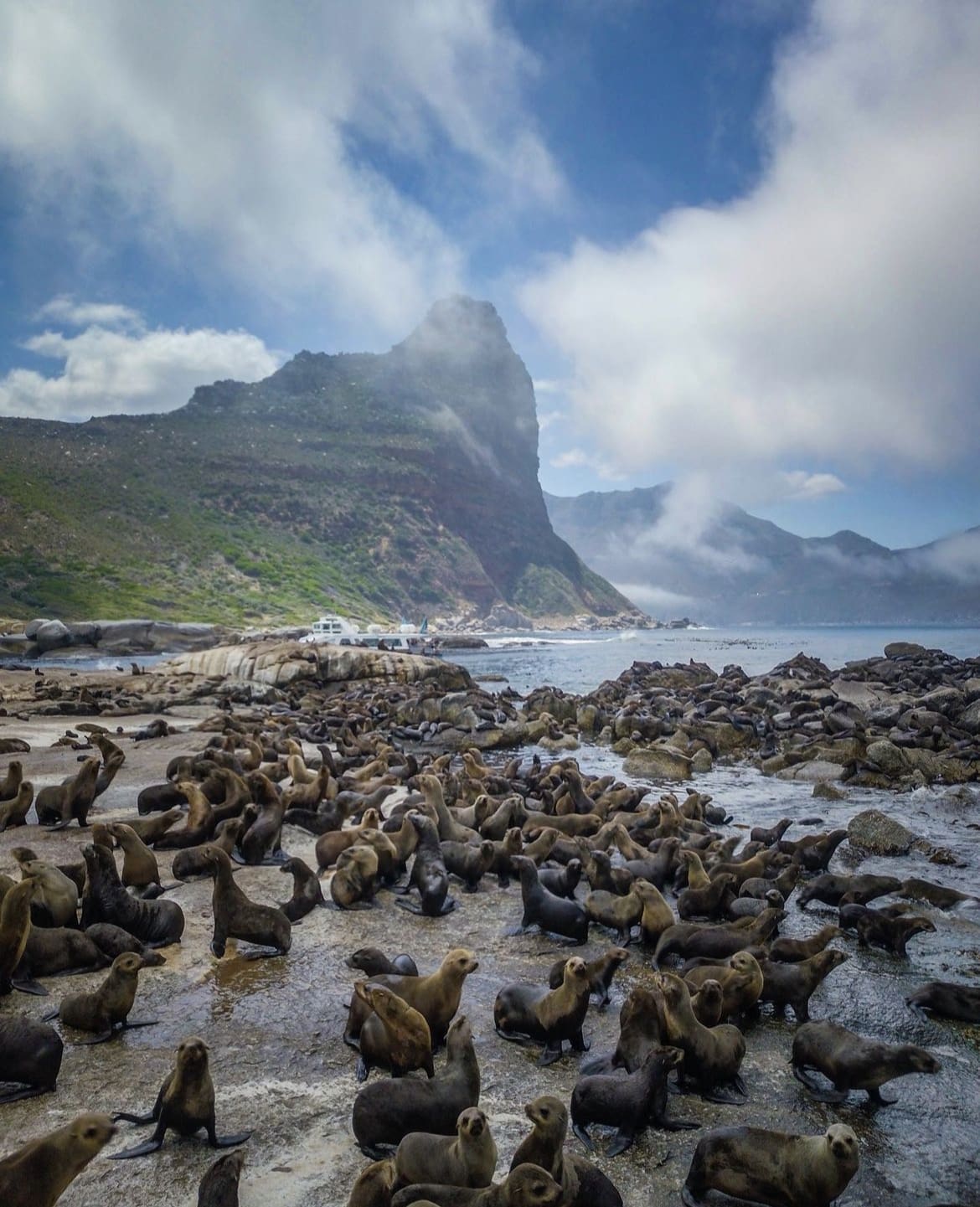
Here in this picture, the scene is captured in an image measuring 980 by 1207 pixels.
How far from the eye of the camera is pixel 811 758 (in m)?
17.0

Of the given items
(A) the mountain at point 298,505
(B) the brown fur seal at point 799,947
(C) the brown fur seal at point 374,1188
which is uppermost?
(A) the mountain at point 298,505

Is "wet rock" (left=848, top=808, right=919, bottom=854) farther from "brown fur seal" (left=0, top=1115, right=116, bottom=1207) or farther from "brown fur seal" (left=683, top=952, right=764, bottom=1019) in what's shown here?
"brown fur seal" (left=0, top=1115, right=116, bottom=1207)

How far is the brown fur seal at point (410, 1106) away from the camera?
3799 mm

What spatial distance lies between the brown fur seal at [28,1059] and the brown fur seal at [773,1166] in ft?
10.8

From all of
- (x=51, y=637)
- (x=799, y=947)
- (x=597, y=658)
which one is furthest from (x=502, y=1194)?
(x=597, y=658)

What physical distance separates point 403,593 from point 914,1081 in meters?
118

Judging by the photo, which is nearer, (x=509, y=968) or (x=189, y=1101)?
(x=189, y=1101)

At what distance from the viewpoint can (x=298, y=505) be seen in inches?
4552

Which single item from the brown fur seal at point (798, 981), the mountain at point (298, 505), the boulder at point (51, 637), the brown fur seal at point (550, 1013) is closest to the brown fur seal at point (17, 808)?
the brown fur seal at point (550, 1013)

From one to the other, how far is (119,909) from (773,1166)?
5004mm

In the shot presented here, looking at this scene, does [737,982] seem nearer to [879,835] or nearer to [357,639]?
[879,835]

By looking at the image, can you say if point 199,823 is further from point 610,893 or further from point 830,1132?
point 830,1132

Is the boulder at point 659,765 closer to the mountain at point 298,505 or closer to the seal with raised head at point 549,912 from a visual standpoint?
the seal with raised head at point 549,912

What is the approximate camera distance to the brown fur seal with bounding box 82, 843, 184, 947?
6051mm
